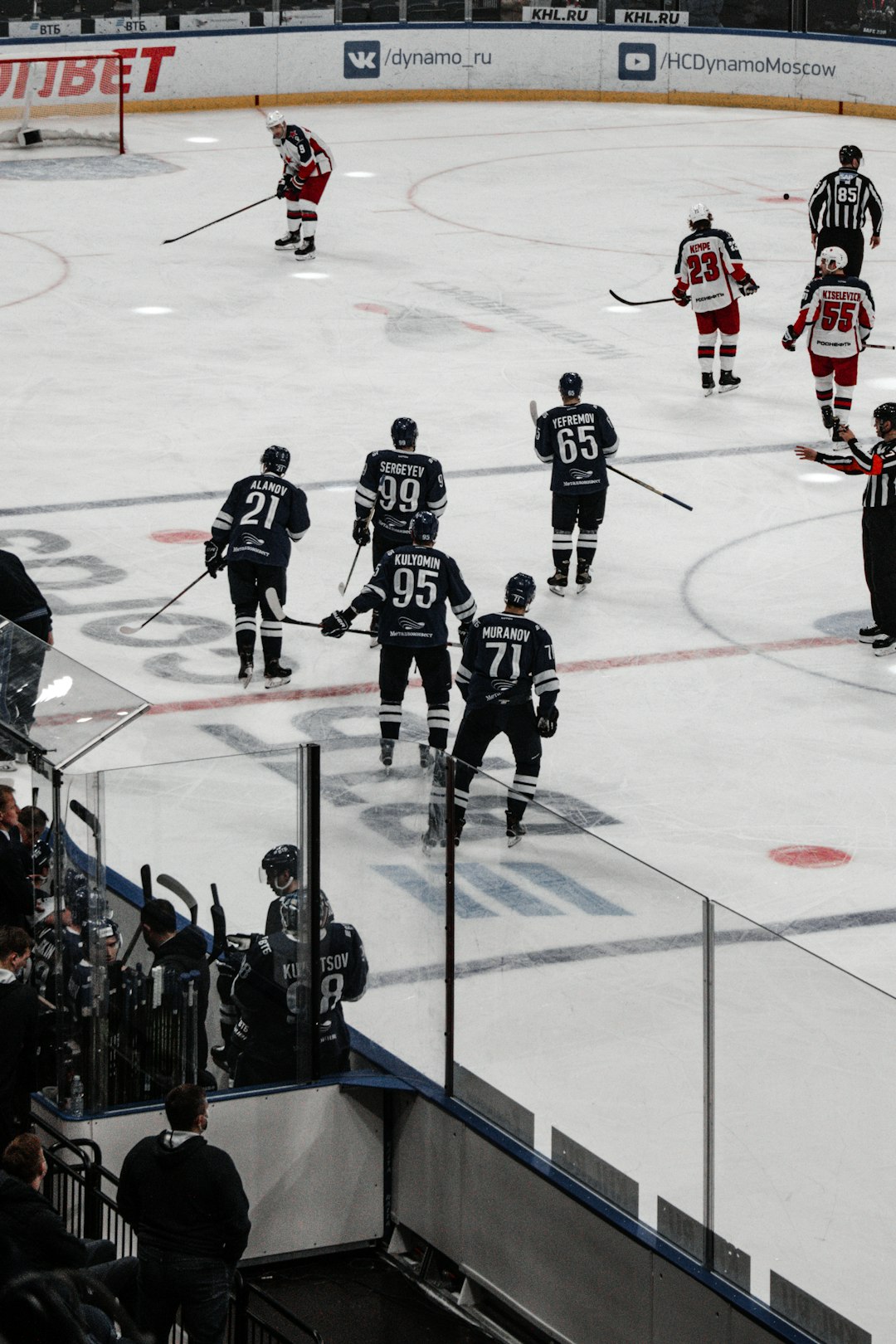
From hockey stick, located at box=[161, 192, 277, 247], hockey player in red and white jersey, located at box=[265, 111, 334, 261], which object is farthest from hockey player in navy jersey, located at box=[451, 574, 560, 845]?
hockey stick, located at box=[161, 192, 277, 247]

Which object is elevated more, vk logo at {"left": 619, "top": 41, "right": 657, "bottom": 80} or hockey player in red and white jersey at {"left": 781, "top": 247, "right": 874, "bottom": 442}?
vk logo at {"left": 619, "top": 41, "right": 657, "bottom": 80}

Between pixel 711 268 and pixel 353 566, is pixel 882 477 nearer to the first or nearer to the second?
pixel 353 566

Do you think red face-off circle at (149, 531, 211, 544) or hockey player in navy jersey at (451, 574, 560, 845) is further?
red face-off circle at (149, 531, 211, 544)

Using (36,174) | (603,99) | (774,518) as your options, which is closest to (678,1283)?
(774,518)

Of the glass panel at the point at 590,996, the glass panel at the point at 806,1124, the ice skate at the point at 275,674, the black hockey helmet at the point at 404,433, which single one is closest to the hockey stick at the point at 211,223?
the black hockey helmet at the point at 404,433

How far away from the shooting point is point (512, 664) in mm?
8688

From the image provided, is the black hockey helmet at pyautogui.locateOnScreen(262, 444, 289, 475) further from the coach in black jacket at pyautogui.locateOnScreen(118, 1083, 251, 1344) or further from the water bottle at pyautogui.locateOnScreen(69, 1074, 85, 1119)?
the coach in black jacket at pyautogui.locateOnScreen(118, 1083, 251, 1344)

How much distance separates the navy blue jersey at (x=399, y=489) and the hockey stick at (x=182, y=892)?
427 centimetres

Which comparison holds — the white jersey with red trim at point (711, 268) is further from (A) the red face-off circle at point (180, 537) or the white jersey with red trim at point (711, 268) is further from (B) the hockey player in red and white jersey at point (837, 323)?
(A) the red face-off circle at point (180, 537)

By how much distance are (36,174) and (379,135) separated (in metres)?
4.21

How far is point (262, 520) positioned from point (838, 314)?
532cm

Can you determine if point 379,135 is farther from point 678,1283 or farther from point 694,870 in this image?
point 678,1283

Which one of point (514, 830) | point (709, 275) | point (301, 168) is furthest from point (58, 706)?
point (301, 168)

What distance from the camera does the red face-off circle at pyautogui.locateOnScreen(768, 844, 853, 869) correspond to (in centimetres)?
877
